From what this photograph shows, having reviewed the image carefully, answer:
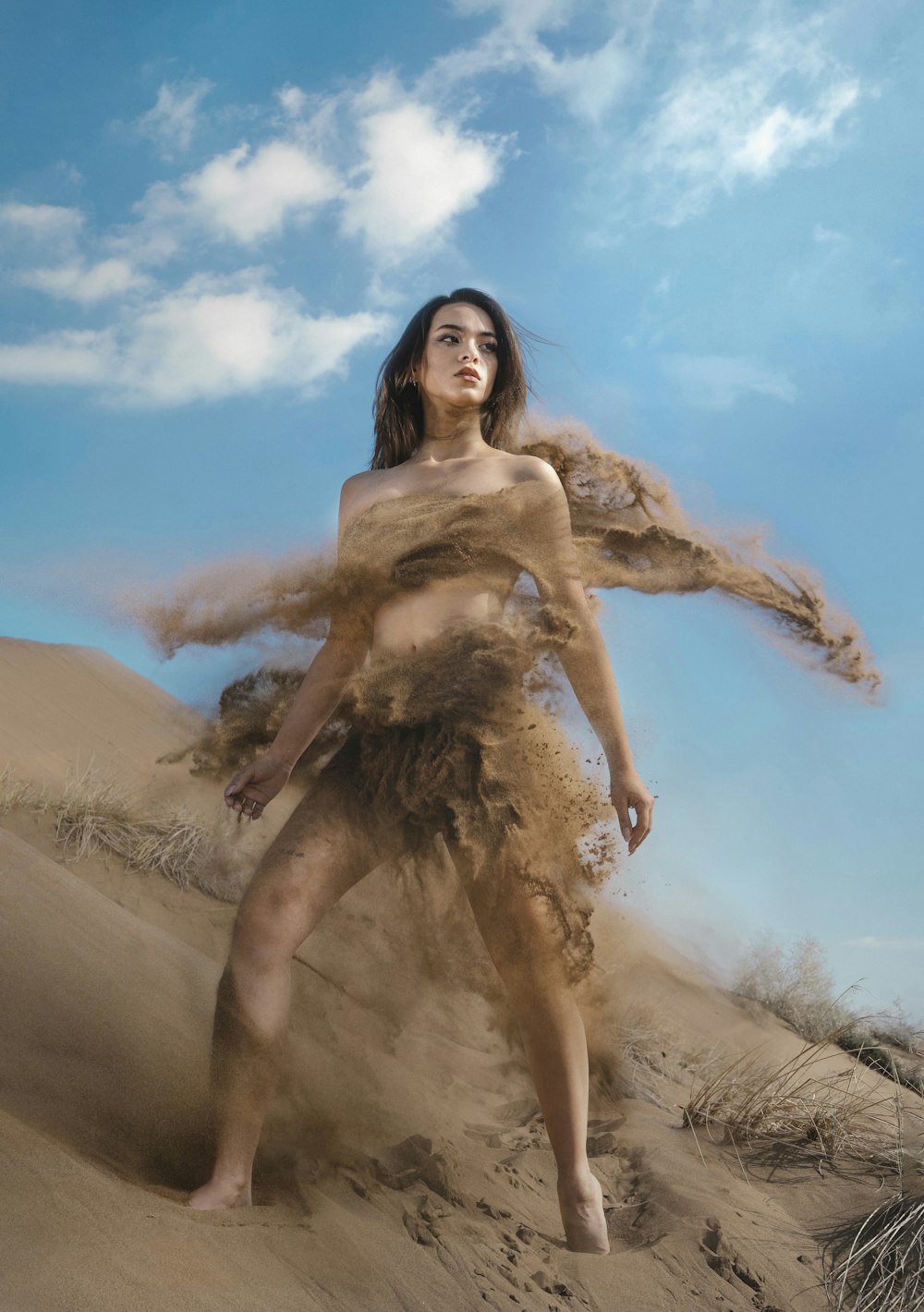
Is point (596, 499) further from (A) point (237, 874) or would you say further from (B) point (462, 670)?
(A) point (237, 874)

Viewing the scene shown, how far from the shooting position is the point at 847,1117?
4172 mm

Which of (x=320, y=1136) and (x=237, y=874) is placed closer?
(x=320, y=1136)

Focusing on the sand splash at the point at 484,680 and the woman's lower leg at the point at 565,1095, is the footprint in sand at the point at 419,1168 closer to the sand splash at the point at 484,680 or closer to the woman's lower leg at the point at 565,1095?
the woman's lower leg at the point at 565,1095

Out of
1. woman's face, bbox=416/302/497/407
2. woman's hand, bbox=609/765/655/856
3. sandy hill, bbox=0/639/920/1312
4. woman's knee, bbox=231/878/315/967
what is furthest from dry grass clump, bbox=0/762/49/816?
woman's hand, bbox=609/765/655/856

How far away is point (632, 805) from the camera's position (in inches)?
114

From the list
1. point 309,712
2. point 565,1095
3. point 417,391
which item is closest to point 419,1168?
point 565,1095

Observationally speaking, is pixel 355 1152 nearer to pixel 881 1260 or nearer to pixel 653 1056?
pixel 881 1260

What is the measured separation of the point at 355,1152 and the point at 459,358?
96.8 inches

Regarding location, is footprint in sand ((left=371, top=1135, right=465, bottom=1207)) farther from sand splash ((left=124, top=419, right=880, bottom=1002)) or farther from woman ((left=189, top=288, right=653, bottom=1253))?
sand splash ((left=124, top=419, right=880, bottom=1002))

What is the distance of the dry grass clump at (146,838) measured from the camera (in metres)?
5.54

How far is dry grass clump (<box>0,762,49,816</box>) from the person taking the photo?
5.76 metres

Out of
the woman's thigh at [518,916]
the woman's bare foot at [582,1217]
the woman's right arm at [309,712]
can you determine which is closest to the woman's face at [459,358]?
the woman's right arm at [309,712]

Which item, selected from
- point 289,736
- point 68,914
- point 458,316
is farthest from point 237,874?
point 458,316

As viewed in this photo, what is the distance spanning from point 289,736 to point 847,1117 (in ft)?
9.27
